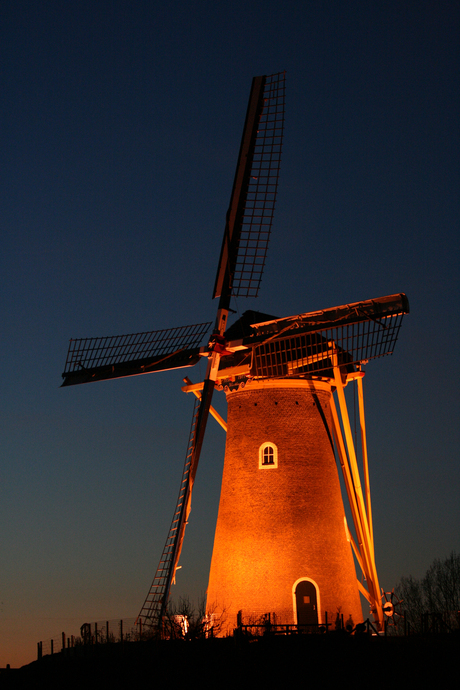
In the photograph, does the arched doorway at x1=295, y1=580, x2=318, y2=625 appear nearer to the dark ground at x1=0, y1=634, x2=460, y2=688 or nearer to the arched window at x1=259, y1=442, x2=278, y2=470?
the dark ground at x1=0, y1=634, x2=460, y2=688

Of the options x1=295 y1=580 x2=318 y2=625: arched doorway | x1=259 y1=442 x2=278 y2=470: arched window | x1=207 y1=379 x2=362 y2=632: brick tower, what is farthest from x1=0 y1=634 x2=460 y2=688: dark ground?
x1=259 y1=442 x2=278 y2=470: arched window

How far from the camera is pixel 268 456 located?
961 inches

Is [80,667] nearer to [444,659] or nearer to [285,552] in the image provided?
[285,552]

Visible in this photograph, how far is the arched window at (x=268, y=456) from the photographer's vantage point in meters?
24.3

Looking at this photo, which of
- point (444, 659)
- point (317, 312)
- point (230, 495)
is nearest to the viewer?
point (444, 659)

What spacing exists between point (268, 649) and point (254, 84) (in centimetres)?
1652

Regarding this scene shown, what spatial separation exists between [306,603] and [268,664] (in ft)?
19.0

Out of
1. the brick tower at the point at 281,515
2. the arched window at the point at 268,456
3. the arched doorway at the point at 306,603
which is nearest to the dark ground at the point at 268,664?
the arched doorway at the point at 306,603

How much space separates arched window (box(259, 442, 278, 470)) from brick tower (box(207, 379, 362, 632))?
0.03 meters

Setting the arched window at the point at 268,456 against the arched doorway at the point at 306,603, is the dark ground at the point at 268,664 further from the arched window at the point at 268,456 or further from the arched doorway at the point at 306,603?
the arched window at the point at 268,456

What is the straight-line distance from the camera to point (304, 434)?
24531 mm

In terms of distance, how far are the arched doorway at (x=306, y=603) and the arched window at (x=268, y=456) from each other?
3531mm

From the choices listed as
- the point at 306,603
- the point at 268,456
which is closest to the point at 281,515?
the point at 268,456

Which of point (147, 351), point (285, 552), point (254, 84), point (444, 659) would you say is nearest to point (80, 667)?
point (285, 552)
